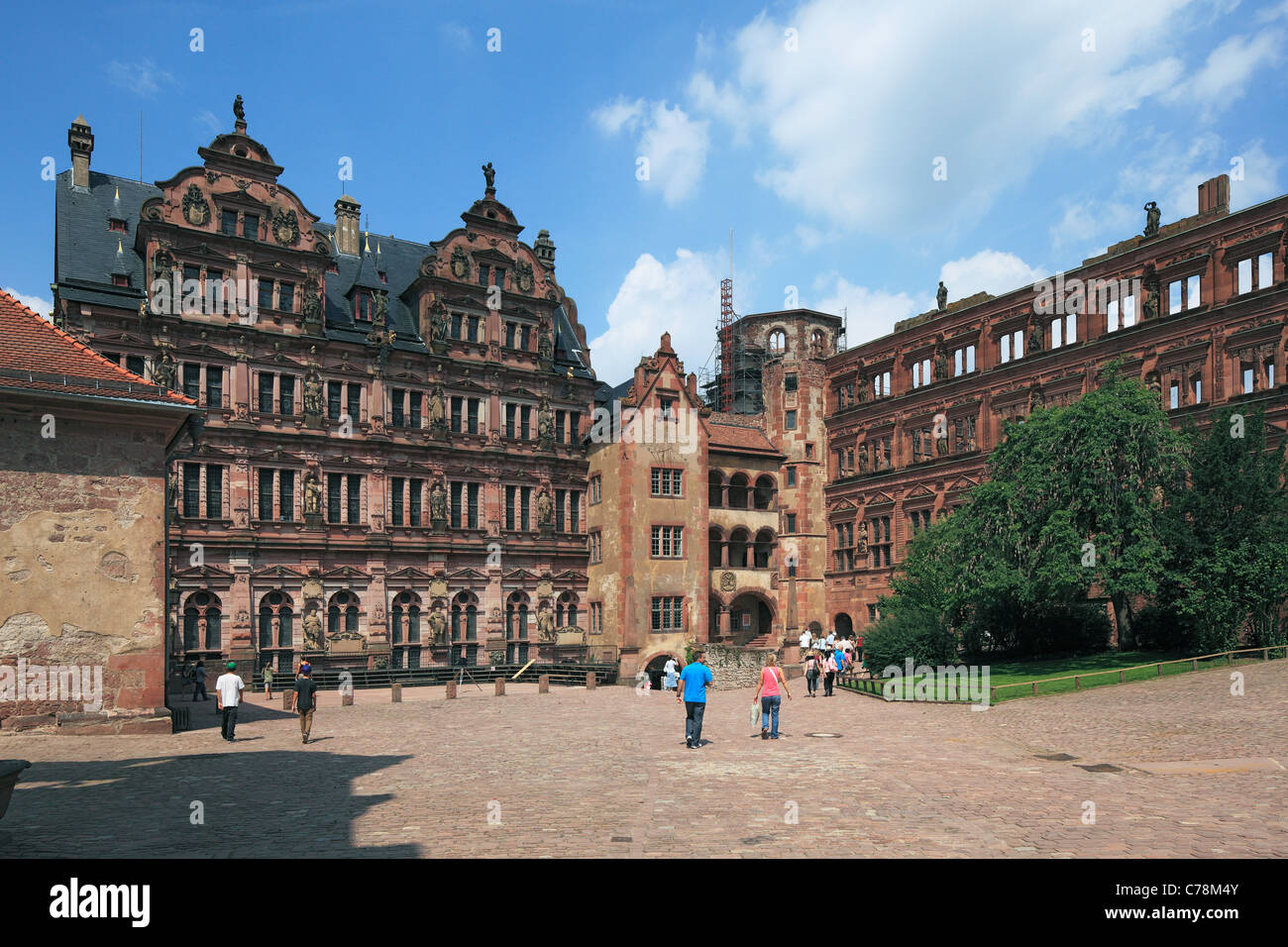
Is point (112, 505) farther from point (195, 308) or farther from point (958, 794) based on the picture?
point (195, 308)

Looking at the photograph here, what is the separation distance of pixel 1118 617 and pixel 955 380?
19.2m

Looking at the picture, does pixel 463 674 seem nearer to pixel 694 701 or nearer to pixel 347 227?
pixel 347 227

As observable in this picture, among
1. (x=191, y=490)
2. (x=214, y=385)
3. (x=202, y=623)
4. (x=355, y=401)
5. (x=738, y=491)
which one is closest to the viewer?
(x=202, y=623)

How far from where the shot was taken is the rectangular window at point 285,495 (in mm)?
42156

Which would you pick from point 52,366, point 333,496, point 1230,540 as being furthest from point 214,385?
point 1230,540

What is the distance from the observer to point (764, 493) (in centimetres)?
5816

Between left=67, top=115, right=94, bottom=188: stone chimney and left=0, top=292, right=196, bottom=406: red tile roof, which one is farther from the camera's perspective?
left=67, top=115, right=94, bottom=188: stone chimney

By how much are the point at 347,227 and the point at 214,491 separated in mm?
17116

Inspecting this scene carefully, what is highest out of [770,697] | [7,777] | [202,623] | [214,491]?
[214,491]

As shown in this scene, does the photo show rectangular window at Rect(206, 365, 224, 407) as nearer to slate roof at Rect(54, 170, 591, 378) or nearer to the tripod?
slate roof at Rect(54, 170, 591, 378)

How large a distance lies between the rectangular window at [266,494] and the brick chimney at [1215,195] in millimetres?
42785

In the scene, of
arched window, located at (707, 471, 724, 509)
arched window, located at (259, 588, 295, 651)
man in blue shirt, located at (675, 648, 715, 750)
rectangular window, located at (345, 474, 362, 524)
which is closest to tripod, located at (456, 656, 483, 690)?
arched window, located at (259, 588, 295, 651)

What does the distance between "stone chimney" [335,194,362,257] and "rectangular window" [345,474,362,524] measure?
1308 centimetres

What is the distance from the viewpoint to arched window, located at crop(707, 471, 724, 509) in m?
54.6
